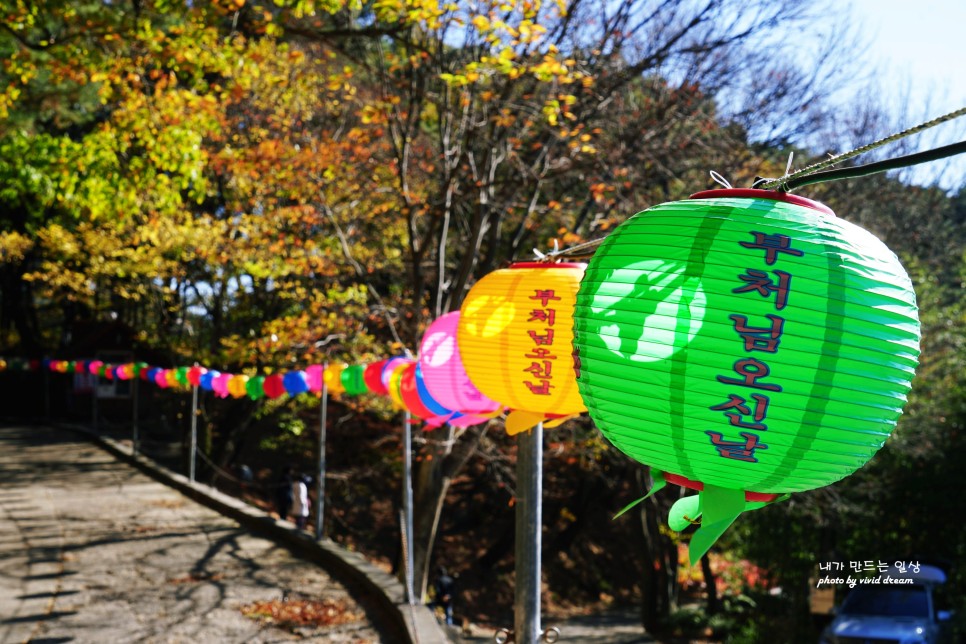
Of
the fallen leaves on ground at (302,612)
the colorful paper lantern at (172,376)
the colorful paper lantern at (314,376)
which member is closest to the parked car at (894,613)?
the fallen leaves on ground at (302,612)

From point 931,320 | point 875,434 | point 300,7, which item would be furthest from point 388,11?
point 931,320

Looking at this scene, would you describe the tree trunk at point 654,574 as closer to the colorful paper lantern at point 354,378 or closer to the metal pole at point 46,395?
the colorful paper lantern at point 354,378

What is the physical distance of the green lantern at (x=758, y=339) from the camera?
7.61ft

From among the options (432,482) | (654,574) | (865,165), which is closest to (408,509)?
(432,482)

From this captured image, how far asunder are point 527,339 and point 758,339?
1843mm

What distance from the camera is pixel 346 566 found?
10312 mm

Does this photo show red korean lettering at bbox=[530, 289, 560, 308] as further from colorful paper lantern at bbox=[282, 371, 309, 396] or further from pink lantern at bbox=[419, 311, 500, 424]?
colorful paper lantern at bbox=[282, 371, 309, 396]

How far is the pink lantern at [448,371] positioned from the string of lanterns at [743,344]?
227cm

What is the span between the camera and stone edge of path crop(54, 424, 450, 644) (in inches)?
326

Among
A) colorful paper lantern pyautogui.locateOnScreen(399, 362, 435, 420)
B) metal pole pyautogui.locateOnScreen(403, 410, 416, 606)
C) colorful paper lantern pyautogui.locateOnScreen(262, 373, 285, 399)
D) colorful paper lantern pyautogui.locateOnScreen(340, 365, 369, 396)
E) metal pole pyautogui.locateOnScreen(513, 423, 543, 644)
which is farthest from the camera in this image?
colorful paper lantern pyautogui.locateOnScreen(262, 373, 285, 399)

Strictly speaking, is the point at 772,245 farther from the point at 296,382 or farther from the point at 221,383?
the point at 221,383

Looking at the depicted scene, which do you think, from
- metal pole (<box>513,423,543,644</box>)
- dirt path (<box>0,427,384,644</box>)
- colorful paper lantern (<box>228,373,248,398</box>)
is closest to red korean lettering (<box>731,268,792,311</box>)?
metal pole (<box>513,423,543,644</box>)

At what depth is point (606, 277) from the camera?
2645 mm

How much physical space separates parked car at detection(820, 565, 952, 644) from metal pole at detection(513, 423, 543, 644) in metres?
9.32
